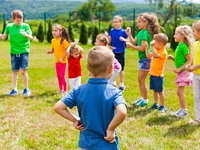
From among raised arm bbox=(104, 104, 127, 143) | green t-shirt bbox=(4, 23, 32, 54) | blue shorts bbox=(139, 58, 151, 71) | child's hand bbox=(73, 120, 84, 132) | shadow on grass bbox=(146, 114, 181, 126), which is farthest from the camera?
green t-shirt bbox=(4, 23, 32, 54)

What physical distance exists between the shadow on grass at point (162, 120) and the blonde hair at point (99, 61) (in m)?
2.93

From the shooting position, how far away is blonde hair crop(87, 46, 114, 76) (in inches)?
94.5

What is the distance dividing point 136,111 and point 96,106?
11.6 ft

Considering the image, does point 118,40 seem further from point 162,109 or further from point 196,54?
point 196,54

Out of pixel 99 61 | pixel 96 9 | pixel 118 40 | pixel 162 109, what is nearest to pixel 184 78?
pixel 162 109

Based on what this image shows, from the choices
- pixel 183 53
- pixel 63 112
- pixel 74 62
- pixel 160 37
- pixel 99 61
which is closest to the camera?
pixel 99 61

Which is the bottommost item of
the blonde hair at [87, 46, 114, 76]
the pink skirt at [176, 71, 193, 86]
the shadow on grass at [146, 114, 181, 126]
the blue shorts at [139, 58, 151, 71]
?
the shadow on grass at [146, 114, 181, 126]

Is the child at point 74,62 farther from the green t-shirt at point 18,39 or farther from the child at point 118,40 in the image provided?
the child at point 118,40

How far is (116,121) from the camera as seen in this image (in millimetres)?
2400

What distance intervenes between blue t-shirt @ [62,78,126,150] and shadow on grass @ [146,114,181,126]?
2784mm

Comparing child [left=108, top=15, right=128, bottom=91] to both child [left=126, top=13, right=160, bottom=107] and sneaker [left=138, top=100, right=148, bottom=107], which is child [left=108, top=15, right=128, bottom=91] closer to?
child [left=126, top=13, right=160, bottom=107]

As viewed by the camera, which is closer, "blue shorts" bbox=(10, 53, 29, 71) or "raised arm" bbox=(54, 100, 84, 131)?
"raised arm" bbox=(54, 100, 84, 131)

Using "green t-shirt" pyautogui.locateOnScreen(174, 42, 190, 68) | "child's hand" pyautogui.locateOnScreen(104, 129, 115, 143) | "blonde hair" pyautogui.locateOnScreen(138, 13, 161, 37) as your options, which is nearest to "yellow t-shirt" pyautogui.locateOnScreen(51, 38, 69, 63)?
"blonde hair" pyautogui.locateOnScreen(138, 13, 161, 37)

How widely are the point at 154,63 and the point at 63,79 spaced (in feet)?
7.01
